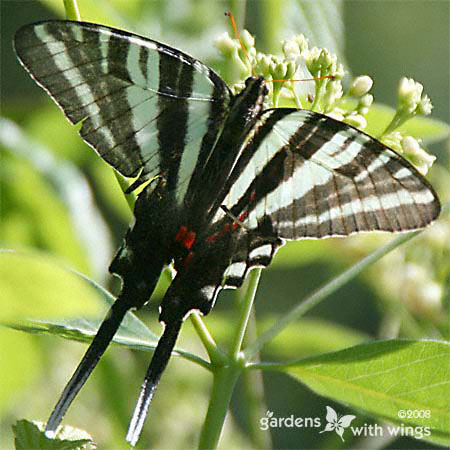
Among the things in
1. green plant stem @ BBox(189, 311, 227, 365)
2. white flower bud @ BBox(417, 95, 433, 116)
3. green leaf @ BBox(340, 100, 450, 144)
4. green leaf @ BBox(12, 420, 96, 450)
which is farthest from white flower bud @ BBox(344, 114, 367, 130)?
green leaf @ BBox(12, 420, 96, 450)

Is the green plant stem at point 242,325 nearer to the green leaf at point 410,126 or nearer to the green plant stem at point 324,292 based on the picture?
the green plant stem at point 324,292

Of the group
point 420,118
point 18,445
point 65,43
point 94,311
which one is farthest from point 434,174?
point 94,311

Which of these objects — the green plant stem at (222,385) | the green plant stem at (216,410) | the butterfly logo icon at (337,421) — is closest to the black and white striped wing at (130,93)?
the green plant stem at (222,385)

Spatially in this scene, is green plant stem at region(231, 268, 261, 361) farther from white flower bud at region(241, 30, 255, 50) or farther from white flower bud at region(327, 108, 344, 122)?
white flower bud at region(241, 30, 255, 50)

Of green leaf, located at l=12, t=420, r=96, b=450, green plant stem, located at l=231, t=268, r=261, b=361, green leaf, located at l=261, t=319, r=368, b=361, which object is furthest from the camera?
green leaf, located at l=261, t=319, r=368, b=361

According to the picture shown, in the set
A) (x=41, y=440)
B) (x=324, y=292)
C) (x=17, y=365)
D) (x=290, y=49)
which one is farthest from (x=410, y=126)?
(x=41, y=440)

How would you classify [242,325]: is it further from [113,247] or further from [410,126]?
[113,247]

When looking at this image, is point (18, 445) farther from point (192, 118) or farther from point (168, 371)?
point (168, 371)
